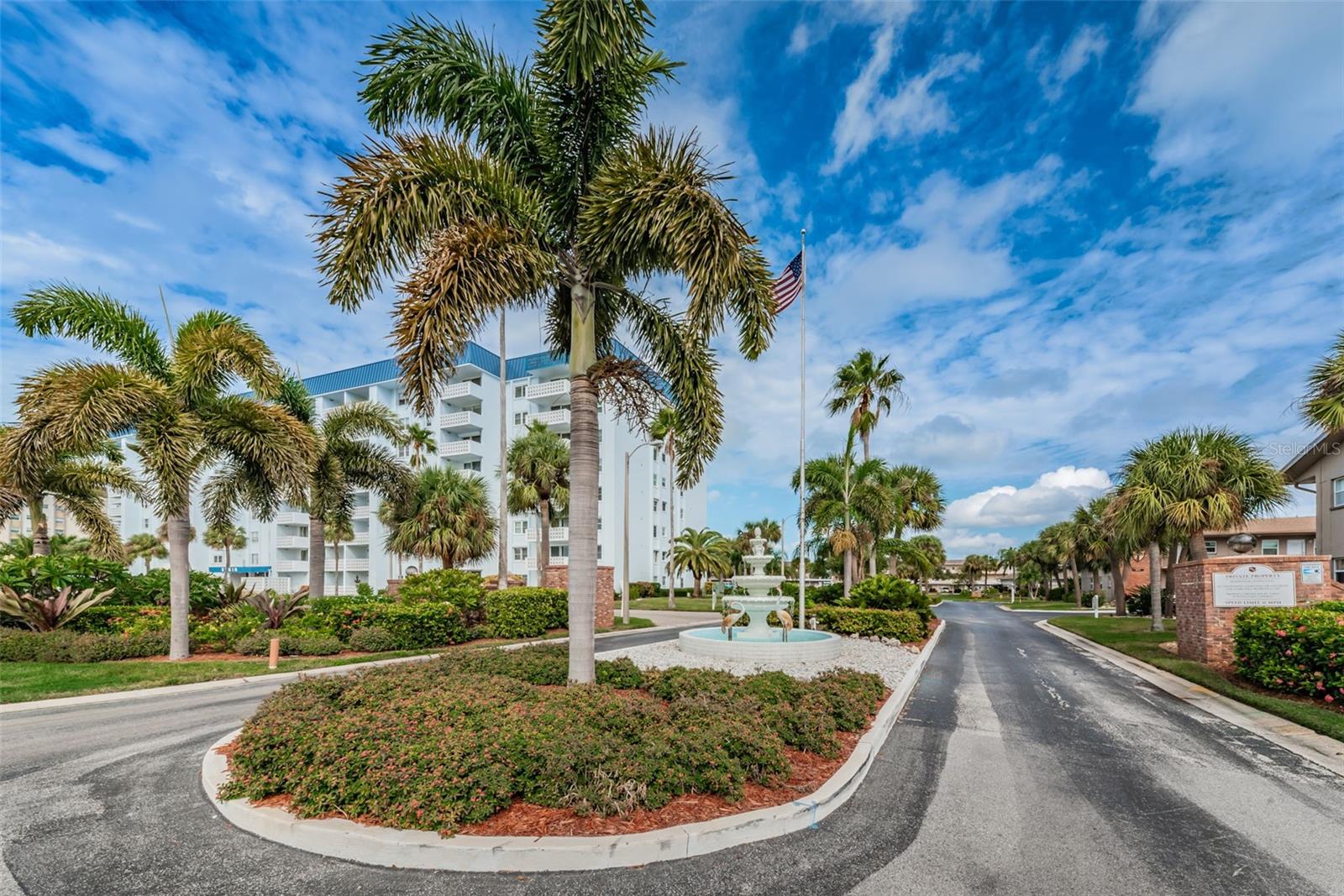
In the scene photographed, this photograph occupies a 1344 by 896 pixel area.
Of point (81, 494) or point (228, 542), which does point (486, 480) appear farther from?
point (81, 494)

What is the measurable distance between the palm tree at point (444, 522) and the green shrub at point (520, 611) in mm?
12231

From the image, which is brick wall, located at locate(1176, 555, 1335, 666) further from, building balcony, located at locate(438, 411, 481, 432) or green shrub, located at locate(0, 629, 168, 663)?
building balcony, located at locate(438, 411, 481, 432)

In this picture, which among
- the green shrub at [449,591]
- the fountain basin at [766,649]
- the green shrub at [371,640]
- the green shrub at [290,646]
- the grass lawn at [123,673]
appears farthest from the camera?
the green shrub at [449,591]

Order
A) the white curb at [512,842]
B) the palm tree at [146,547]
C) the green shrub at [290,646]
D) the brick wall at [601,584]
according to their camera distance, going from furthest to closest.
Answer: the palm tree at [146,547] < the brick wall at [601,584] < the green shrub at [290,646] < the white curb at [512,842]

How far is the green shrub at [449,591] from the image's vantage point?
762 inches

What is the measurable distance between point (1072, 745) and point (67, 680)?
58.5 ft

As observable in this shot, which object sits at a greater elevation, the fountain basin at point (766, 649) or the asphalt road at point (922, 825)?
the asphalt road at point (922, 825)

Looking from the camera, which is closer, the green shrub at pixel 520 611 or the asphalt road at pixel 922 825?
the asphalt road at pixel 922 825

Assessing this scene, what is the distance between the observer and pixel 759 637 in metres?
17.0

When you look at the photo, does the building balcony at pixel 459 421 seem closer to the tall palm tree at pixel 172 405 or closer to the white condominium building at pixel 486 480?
the white condominium building at pixel 486 480

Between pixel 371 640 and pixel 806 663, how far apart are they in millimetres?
11238

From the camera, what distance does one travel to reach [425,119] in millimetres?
8406

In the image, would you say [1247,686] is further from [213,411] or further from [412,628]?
[213,411]

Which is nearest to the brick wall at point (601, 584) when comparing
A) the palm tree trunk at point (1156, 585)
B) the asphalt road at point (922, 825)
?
the asphalt road at point (922, 825)
